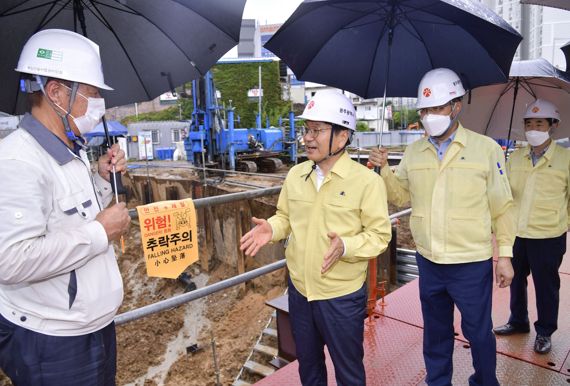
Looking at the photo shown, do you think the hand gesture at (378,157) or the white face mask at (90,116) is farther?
the hand gesture at (378,157)

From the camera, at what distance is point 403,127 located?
1781 inches

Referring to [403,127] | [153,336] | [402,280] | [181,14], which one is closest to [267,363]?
[402,280]

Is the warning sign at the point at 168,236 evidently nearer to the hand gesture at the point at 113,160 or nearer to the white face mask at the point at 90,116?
the hand gesture at the point at 113,160

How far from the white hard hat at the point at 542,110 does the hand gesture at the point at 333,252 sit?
198 cm

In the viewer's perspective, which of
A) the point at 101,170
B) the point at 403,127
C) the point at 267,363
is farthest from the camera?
the point at 403,127

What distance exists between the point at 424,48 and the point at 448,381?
2.09 meters

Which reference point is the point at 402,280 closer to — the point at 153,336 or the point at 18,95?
the point at 18,95

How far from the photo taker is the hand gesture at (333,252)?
1.97 meters

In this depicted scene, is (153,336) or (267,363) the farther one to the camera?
(153,336)

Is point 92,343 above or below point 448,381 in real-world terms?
above

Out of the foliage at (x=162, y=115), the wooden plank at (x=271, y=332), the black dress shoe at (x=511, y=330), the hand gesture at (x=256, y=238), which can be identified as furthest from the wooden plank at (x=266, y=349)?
the foliage at (x=162, y=115)

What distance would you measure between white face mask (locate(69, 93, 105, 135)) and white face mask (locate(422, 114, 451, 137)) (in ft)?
5.61

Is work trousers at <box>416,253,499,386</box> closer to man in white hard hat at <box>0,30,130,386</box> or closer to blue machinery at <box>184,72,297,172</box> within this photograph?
man in white hard hat at <box>0,30,130,386</box>

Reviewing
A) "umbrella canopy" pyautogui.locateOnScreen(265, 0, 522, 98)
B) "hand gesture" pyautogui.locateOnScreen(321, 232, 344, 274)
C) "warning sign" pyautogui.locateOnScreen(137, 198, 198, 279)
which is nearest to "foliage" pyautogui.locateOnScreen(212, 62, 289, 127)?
"umbrella canopy" pyautogui.locateOnScreen(265, 0, 522, 98)
